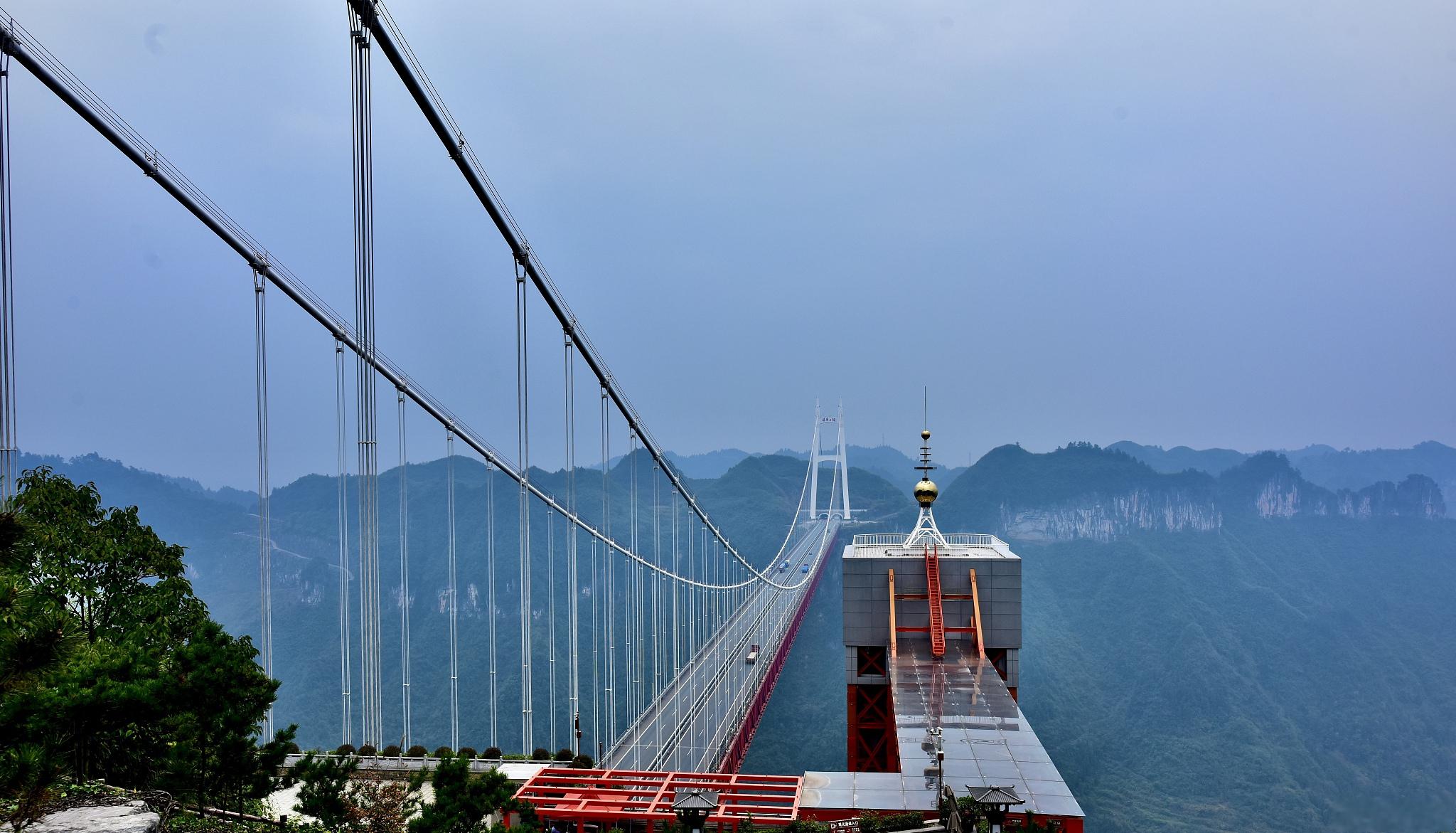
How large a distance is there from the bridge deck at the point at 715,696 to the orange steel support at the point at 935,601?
589 centimetres

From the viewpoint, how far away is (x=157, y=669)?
978 cm

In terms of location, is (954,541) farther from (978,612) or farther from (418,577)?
(418,577)

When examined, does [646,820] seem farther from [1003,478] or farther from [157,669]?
[1003,478]

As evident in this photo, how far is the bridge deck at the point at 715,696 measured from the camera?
74.5 ft

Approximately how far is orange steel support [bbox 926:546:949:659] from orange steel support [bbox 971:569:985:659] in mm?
59

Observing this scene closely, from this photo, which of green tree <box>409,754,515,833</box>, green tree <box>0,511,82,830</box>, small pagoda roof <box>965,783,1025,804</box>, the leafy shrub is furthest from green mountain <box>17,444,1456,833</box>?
green tree <box>0,511,82,830</box>

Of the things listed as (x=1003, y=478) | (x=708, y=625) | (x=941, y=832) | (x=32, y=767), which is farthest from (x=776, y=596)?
(x=1003, y=478)

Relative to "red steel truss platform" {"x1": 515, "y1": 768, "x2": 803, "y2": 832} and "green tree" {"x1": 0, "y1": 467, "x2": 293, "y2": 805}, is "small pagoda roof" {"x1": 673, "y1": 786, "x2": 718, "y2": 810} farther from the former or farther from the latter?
"green tree" {"x1": 0, "y1": 467, "x2": 293, "y2": 805}

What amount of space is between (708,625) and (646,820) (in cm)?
4237

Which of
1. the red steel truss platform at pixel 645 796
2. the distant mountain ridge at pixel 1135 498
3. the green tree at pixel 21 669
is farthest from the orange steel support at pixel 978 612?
the distant mountain ridge at pixel 1135 498

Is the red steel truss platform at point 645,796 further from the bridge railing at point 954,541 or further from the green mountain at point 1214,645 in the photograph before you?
the green mountain at point 1214,645

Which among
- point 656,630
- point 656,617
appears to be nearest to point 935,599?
point 656,617

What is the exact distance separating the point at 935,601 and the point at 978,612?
967 mm

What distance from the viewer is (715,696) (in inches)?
1129
